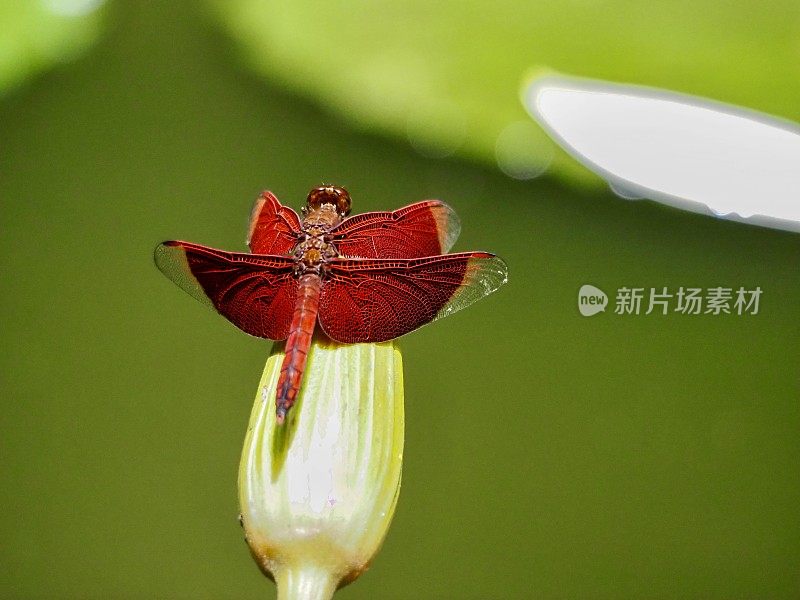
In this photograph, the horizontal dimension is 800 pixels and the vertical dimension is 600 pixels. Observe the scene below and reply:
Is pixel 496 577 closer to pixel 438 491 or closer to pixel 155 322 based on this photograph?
pixel 438 491

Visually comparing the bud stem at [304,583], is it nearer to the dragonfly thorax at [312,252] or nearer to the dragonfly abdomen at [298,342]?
the dragonfly abdomen at [298,342]

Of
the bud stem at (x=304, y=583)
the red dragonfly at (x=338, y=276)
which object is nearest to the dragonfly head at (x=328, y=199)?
the red dragonfly at (x=338, y=276)

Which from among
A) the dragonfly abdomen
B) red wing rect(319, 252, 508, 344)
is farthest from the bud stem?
red wing rect(319, 252, 508, 344)

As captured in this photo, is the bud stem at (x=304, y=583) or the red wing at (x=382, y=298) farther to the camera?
the red wing at (x=382, y=298)

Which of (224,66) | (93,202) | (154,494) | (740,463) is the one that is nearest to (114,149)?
(93,202)

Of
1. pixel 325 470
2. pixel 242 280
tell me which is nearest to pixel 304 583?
pixel 325 470

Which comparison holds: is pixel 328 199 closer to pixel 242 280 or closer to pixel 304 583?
pixel 242 280

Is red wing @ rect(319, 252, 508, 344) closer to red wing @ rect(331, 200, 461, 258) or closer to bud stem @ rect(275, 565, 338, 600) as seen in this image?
red wing @ rect(331, 200, 461, 258)
